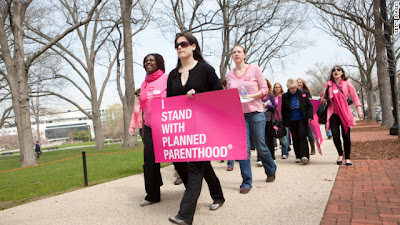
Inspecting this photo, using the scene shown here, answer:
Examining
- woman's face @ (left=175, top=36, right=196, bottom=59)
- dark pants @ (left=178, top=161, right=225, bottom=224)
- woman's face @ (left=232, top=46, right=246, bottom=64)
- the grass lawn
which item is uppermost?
woman's face @ (left=232, top=46, right=246, bottom=64)

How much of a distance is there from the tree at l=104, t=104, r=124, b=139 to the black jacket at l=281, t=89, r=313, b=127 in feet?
327

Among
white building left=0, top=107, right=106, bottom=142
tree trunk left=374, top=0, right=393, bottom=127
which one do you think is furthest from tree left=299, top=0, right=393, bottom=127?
white building left=0, top=107, right=106, bottom=142

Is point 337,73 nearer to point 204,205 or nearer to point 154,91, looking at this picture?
point 154,91

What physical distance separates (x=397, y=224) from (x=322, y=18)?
811 inches

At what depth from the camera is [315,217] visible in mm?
3414

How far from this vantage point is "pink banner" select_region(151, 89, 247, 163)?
Answer: 367cm

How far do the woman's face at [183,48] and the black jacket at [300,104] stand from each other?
159 inches

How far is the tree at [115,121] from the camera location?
357 feet

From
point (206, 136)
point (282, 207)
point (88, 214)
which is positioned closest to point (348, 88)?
point (282, 207)

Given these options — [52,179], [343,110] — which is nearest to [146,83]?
[343,110]

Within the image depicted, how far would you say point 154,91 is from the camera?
4660mm

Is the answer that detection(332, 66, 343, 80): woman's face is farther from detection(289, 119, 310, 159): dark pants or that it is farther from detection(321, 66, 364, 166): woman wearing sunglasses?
detection(289, 119, 310, 159): dark pants

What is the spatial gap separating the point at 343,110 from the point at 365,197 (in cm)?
288

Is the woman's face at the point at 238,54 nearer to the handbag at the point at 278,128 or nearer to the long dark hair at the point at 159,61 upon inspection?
the long dark hair at the point at 159,61
